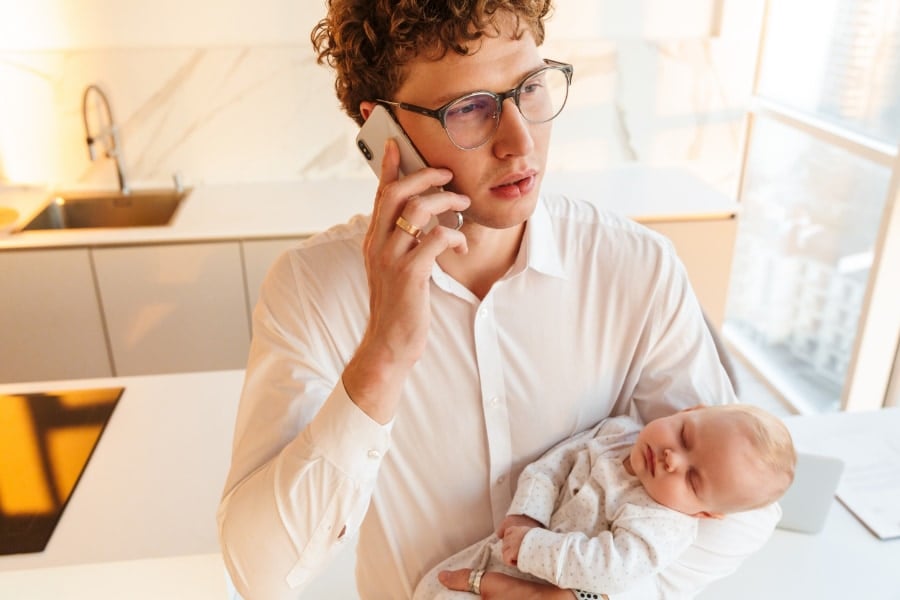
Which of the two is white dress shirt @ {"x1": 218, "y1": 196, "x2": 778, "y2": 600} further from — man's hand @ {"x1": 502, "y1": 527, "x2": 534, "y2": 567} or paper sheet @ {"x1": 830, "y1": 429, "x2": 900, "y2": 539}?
paper sheet @ {"x1": 830, "y1": 429, "x2": 900, "y2": 539}

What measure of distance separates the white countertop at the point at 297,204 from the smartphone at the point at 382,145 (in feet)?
5.22

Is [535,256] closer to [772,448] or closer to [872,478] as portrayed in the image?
[772,448]

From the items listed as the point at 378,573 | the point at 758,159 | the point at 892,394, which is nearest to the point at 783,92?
the point at 758,159

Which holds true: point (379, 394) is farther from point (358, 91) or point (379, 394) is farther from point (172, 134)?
point (172, 134)

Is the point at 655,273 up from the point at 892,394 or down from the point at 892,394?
up

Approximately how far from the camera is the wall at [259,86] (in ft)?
10.2

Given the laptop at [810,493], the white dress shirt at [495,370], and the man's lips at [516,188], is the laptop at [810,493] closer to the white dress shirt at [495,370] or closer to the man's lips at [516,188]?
the white dress shirt at [495,370]

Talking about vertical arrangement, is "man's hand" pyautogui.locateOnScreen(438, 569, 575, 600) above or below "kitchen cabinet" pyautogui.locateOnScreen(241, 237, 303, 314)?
above

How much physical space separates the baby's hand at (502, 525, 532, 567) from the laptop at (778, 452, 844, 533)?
0.57m

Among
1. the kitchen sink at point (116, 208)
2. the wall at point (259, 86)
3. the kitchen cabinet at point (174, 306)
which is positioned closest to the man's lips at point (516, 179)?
the kitchen cabinet at point (174, 306)

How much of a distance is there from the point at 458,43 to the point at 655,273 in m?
0.51

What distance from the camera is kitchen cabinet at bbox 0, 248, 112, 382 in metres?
2.78

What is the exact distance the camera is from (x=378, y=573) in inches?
52.2

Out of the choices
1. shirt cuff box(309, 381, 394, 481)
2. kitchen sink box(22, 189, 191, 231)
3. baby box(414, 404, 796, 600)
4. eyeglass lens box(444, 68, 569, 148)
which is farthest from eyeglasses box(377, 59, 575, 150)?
kitchen sink box(22, 189, 191, 231)
